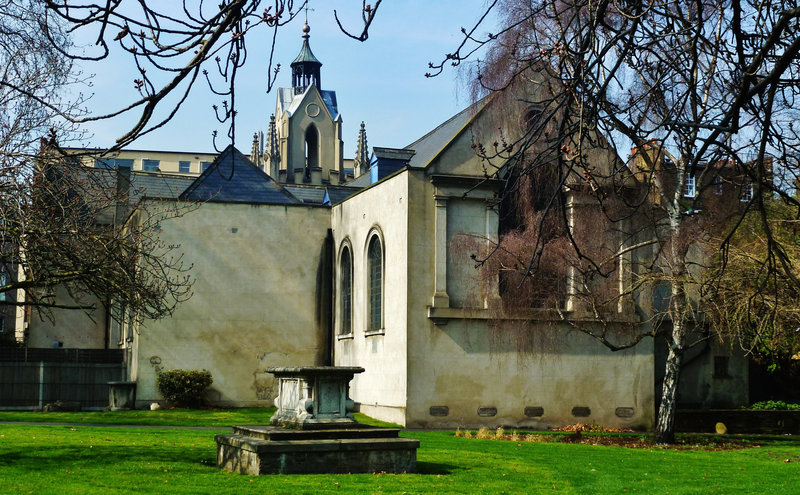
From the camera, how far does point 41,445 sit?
1786 cm

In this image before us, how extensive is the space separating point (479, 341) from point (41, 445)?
46.2 feet

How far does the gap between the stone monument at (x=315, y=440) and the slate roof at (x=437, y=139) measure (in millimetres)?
14817

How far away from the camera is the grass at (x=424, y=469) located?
1387 centimetres

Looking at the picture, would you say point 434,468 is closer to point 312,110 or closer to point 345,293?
point 345,293

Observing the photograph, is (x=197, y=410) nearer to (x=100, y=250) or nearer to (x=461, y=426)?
(x=461, y=426)

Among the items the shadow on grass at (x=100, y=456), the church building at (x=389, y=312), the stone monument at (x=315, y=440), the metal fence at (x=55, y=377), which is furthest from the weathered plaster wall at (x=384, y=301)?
the stone monument at (x=315, y=440)

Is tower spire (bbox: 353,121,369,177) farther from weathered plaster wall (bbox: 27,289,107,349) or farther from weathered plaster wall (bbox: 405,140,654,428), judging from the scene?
weathered plaster wall (bbox: 405,140,654,428)

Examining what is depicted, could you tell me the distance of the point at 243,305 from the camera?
33.5 metres

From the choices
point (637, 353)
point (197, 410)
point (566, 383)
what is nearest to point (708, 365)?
point (637, 353)

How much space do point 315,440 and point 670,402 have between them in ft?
38.2

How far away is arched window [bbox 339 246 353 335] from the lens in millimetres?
33812

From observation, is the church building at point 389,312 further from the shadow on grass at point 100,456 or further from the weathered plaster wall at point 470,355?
the shadow on grass at point 100,456

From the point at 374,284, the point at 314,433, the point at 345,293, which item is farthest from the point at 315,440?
the point at 345,293

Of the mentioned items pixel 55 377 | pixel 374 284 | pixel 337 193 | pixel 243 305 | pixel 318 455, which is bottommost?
pixel 318 455
